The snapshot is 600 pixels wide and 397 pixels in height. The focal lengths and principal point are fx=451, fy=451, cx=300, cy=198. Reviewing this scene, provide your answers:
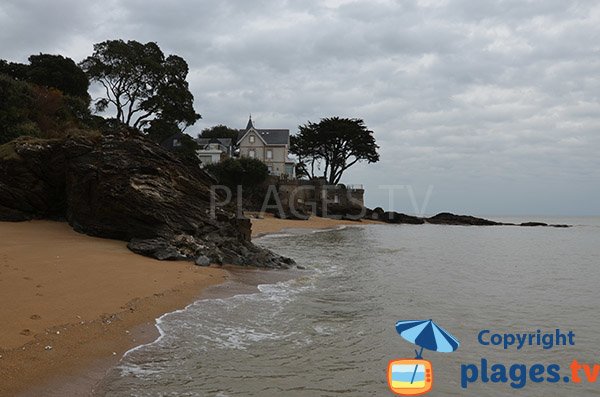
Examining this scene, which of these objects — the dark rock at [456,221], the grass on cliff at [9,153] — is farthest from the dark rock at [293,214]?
the grass on cliff at [9,153]

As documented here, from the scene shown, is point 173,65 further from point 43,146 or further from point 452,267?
point 452,267

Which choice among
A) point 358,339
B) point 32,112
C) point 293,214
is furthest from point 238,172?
point 358,339

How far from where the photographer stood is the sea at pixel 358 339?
598cm

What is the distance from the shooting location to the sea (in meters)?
5.98

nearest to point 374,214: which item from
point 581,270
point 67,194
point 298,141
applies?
point 298,141

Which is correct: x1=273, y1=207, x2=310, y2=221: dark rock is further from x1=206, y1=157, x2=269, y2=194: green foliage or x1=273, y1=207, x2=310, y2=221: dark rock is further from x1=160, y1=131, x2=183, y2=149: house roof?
x1=160, y1=131, x2=183, y2=149: house roof

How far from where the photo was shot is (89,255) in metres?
12.6

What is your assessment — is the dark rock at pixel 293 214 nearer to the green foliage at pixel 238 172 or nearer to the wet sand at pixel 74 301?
the green foliage at pixel 238 172

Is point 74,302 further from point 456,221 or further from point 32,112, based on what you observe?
point 456,221

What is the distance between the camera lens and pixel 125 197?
1548 cm

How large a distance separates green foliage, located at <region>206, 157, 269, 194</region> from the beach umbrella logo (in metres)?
51.7

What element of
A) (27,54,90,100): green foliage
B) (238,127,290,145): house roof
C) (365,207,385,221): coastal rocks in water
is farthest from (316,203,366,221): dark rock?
(27,54,90,100): green foliage

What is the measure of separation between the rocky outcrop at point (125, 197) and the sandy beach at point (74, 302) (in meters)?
1.02

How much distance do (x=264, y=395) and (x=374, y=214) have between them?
65.3 m
